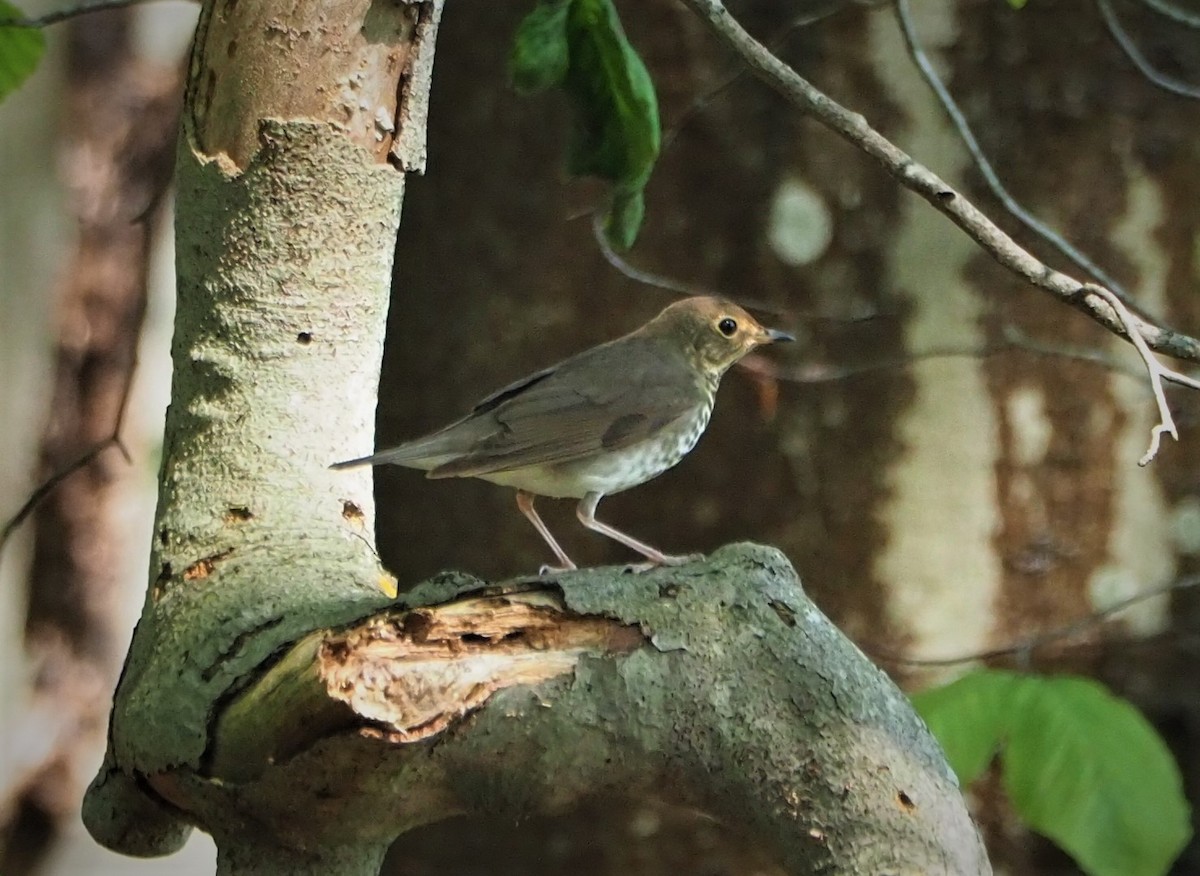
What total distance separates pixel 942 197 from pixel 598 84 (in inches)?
→ 29.1

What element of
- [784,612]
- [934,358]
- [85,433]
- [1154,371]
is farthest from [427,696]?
[85,433]

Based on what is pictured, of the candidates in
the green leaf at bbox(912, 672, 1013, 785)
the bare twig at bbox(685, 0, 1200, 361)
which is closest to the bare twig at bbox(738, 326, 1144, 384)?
the green leaf at bbox(912, 672, 1013, 785)

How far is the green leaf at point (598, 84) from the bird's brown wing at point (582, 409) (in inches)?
10.3

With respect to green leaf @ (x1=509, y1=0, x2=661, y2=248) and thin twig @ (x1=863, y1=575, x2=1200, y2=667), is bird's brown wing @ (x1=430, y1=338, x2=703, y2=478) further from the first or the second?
thin twig @ (x1=863, y1=575, x2=1200, y2=667)

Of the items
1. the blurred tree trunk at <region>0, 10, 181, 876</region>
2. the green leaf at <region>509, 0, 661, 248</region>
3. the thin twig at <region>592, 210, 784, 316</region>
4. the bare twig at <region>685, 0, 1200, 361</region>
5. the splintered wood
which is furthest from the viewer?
the blurred tree trunk at <region>0, 10, 181, 876</region>

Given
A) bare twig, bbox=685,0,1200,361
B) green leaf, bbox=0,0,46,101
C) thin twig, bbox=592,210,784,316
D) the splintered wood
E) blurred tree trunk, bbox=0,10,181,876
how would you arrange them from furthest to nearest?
blurred tree trunk, bbox=0,10,181,876, thin twig, bbox=592,210,784,316, green leaf, bbox=0,0,46,101, bare twig, bbox=685,0,1200,361, the splintered wood

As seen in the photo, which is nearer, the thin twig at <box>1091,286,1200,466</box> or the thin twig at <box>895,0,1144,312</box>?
the thin twig at <box>1091,286,1200,466</box>

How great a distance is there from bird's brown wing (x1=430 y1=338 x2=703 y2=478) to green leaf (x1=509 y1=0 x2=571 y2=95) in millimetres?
478

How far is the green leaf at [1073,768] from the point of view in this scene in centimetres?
225

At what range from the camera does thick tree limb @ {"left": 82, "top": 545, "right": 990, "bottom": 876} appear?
4.30 ft

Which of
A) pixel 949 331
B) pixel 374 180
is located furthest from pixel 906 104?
pixel 374 180

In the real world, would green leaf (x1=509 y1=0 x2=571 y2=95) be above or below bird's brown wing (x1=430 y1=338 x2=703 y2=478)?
above

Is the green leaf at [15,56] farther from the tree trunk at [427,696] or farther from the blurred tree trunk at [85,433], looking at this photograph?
the blurred tree trunk at [85,433]

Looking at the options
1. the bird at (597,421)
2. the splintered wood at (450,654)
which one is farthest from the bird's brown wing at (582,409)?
the splintered wood at (450,654)
